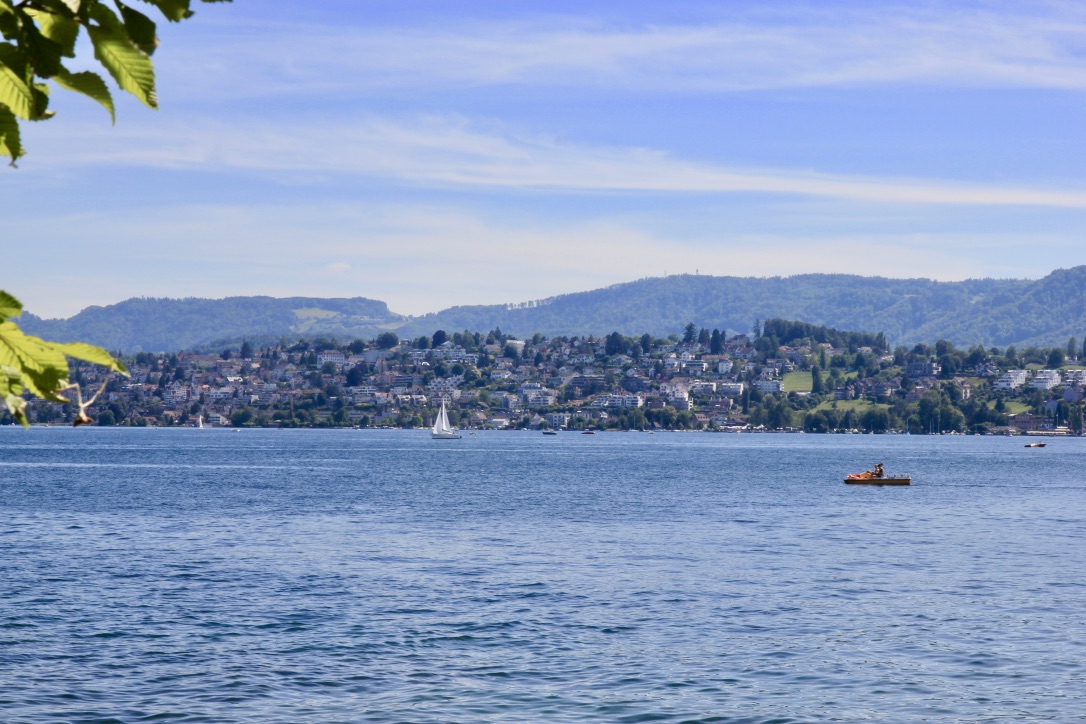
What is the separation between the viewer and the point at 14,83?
166 inches

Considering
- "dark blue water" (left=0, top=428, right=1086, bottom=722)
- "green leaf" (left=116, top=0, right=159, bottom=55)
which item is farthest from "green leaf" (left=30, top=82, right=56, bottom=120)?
"dark blue water" (left=0, top=428, right=1086, bottom=722)

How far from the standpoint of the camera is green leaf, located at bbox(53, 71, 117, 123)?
13.5 feet

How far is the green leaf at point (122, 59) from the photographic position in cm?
403

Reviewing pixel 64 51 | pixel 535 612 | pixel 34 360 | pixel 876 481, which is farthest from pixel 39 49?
pixel 876 481

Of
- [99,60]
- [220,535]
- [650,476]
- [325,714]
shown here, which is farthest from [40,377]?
[650,476]

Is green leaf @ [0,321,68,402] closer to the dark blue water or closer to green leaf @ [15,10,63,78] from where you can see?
green leaf @ [15,10,63,78]

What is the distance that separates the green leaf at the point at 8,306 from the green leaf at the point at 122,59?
32.7 inches

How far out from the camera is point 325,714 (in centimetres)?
2391

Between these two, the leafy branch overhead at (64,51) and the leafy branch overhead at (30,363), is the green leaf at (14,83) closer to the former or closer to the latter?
the leafy branch overhead at (64,51)

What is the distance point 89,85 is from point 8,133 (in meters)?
0.37

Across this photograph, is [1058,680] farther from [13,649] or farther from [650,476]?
[650,476]

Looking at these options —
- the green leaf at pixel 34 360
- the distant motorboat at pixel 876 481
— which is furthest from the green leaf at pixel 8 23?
the distant motorboat at pixel 876 481

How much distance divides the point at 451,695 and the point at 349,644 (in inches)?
226

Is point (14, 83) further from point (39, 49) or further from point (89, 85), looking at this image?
point (89, 85)
